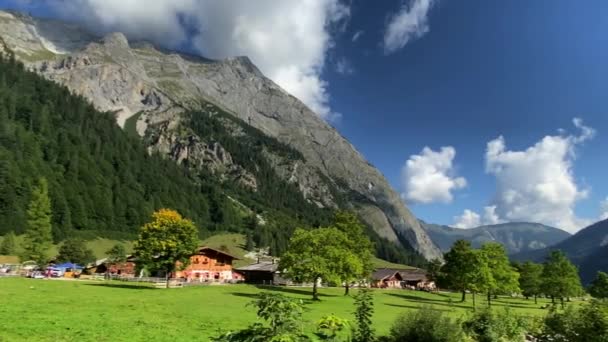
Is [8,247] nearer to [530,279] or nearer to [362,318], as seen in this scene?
[362,318]

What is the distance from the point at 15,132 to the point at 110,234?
204 feet

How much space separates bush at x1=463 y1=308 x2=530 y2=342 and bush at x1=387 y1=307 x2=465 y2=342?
6.91 m

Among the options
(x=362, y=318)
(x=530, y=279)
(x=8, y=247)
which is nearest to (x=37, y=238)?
(x=8, y=247)

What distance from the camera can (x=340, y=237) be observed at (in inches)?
3044

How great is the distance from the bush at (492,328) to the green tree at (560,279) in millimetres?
67981

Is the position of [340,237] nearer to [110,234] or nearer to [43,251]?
[43,251]

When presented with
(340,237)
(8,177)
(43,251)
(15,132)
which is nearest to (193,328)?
(340,237)

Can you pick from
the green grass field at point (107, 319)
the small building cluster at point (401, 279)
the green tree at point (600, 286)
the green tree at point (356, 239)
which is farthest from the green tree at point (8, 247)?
the green tree at point (600, 286)

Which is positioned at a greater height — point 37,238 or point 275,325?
point 37,238

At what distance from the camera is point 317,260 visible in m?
69.3

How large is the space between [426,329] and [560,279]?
85030 millimetres

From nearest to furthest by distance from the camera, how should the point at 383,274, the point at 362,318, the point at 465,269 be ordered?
the point at 362,318, the point at 465,269, the point at 383,274

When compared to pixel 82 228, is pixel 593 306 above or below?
below

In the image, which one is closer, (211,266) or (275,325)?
(275,325)
